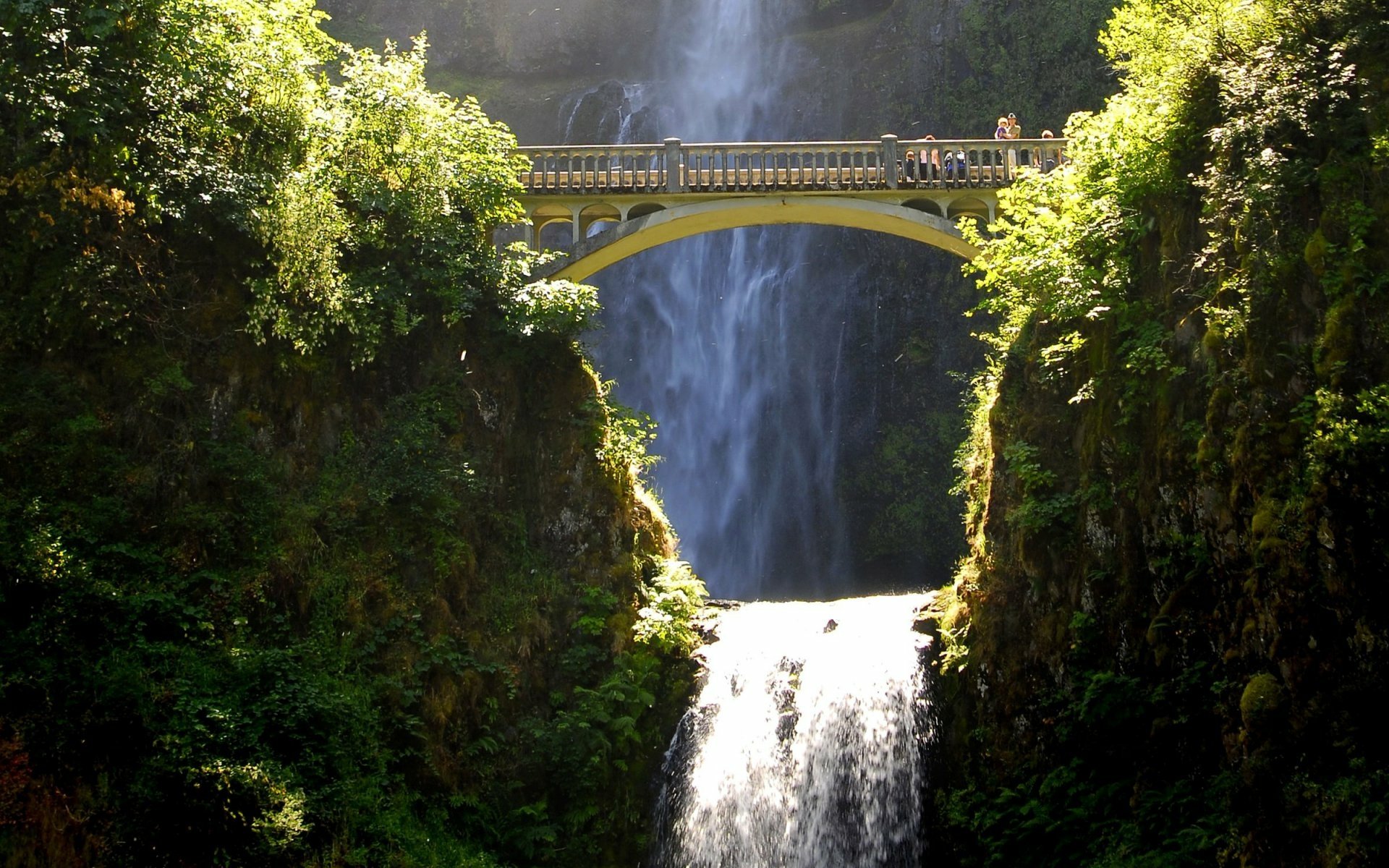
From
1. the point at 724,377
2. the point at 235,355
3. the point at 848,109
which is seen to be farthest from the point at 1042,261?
the point at 848,109

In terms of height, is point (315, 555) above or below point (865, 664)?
above

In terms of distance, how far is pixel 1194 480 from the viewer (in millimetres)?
12250

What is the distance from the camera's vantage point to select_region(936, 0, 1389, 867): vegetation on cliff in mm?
10297

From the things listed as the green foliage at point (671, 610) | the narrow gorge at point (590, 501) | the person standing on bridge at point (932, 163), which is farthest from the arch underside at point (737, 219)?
the green foliage at point (671, 610)

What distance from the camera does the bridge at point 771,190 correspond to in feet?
64.1

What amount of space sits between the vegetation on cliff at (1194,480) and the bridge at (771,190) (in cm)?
378

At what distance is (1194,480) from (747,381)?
2103cm

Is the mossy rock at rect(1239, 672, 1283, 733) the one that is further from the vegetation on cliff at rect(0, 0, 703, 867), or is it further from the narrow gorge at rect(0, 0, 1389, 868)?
the vegetation on cliff at rect(0, 0, 703, 867)

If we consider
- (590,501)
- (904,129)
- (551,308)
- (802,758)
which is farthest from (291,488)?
(904,129)

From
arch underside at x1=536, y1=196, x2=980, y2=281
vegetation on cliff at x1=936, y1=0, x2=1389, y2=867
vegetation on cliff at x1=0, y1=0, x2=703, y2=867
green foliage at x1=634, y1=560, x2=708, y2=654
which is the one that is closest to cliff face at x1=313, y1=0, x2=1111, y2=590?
arch underside at x1=536, y1=196, x2=980, y2=281

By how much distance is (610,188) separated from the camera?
1975cm

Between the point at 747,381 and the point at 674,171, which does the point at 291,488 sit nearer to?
the point at 674,171

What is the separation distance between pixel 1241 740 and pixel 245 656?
9.61 m

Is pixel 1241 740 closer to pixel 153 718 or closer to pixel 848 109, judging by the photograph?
pixel 153 718
